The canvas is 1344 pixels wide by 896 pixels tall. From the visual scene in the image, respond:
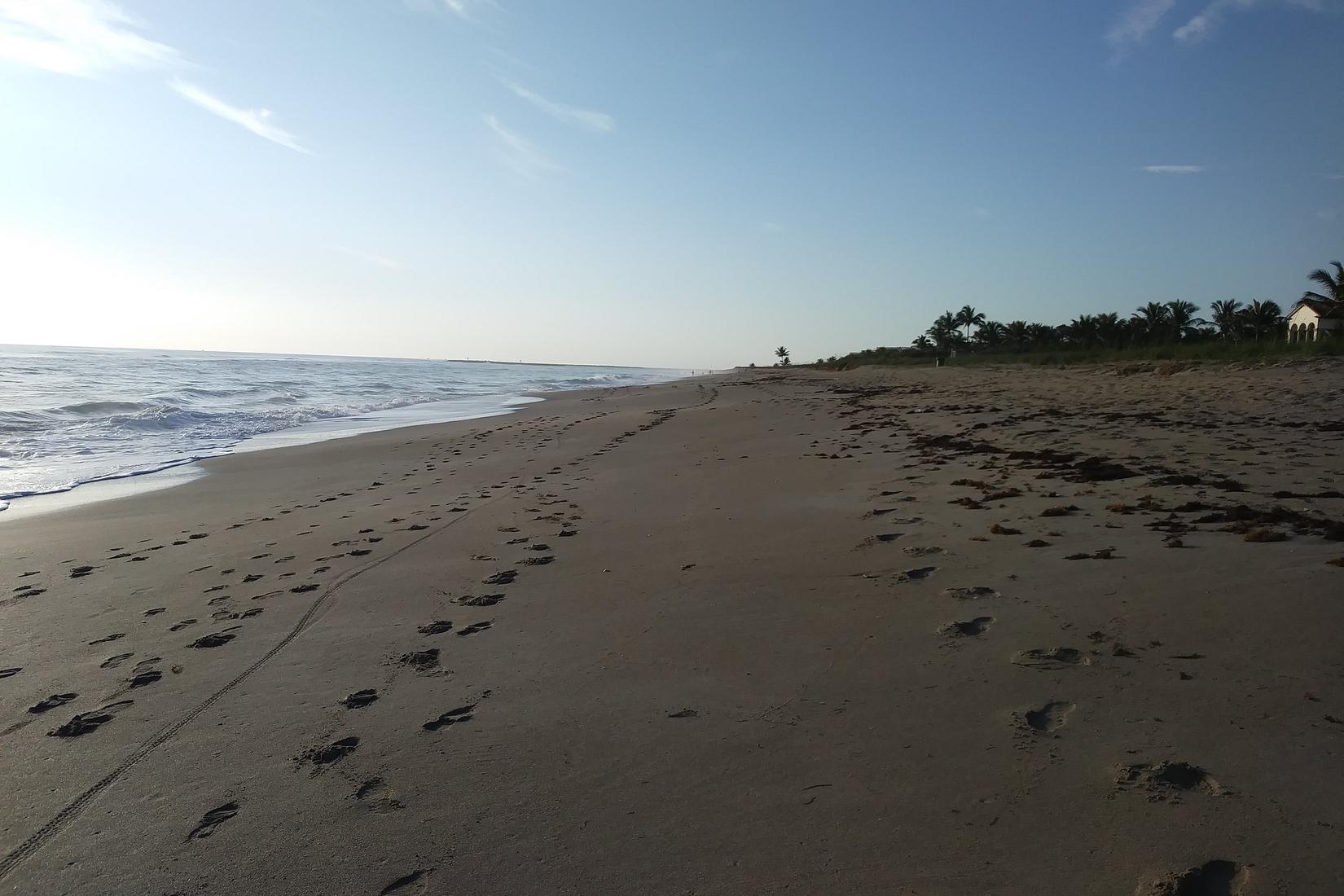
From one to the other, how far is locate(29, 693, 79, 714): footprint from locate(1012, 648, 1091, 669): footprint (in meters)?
4.52

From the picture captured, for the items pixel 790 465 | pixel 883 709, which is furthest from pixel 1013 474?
pixel 883 709

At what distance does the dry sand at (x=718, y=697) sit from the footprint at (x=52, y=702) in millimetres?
20

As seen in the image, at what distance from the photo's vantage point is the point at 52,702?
357 cm

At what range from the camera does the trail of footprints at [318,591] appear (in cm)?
294

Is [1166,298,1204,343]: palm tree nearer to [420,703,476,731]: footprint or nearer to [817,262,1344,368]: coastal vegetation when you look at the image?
[817,262,1344,368]: coastal vegetation

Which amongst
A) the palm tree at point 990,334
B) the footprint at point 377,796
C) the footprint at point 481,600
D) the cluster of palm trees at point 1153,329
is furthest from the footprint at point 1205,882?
the palm tree at point 990,334

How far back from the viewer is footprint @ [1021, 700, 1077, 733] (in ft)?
8.76

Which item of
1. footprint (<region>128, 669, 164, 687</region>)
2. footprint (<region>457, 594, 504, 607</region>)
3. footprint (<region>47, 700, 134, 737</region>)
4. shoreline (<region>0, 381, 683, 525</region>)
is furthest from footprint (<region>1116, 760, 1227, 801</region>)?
shoreline (<region>0, 381, 683, 525</region>)

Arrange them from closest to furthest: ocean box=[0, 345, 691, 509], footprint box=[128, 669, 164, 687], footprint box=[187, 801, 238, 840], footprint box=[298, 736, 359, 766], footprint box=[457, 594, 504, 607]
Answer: footprint box=[187, 801, 238, 840], footprint box=[298, 736, 359, 766], footprint box=[128, 669, 164, 687], footprint box=[457, 594, 504, 607], ocean box=[0, 345, 691, 509]

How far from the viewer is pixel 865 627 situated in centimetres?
372

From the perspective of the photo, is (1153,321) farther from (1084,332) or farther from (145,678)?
(145,678)

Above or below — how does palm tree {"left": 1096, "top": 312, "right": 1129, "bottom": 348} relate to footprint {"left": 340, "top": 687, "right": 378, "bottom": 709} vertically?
above

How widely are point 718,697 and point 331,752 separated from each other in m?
1.60

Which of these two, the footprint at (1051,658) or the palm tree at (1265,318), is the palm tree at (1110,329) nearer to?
the palm tree at (1265,318)
